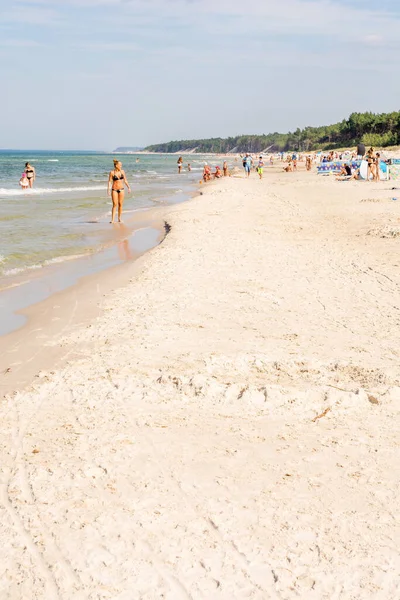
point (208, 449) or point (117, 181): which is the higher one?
point (117, 181)

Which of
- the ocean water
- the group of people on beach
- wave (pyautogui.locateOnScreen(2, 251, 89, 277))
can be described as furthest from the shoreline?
the group of people on beach

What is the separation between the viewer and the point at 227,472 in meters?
3.50

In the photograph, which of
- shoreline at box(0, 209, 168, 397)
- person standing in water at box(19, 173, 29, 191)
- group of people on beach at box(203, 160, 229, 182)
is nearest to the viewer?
shoreline at box(0, 209, 168, 397)

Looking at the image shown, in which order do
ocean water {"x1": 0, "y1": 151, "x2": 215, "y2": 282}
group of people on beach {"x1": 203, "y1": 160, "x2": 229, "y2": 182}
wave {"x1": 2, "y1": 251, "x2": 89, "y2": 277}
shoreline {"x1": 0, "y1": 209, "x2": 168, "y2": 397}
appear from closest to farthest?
shoreline {"x1": 0, "y1": 209, "x2": 168, "y2": 397}, wave {"x1": 2, "y1": 251, "x2": 89, "y2": 277}, ocean water {"x1": 0, "y1": 151, "x2": 215, "y2": 282}, group of people on beach {"x1": 203, "y1": 160, "x2": 229, "y2": 182}

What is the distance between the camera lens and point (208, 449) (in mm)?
3779

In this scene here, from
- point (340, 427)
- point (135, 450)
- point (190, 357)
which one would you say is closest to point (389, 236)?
point (190, 357)

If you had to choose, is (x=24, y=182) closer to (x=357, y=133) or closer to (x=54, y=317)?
(x=54, y=317)

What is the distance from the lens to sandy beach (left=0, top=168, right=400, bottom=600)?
269 cm

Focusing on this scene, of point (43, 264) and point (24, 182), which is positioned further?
point (24, 182)

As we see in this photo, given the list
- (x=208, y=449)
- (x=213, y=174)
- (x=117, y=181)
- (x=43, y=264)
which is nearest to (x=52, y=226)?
(x=117, y=181)

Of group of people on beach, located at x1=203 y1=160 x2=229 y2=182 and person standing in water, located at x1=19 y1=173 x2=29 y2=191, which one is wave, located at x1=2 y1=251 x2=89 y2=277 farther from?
group of people on beach, located at x1=203 y1=160 x2=229 y2=182

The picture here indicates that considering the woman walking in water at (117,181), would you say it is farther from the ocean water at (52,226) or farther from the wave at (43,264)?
the wave at (43,264)

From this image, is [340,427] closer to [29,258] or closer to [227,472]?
[227,472]

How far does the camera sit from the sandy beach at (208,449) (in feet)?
8.83
